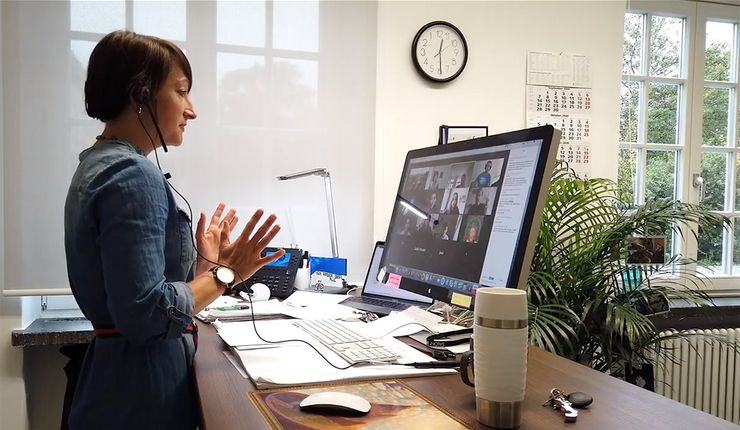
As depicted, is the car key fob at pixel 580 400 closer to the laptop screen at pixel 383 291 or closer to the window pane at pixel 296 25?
the laptop screen at pixel 383 291

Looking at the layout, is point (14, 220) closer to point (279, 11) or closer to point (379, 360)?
point (279, 11)

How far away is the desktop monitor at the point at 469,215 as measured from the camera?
978 millimetres

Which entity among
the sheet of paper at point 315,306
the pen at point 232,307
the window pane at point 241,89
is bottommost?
the sheet of paper at point 315,306

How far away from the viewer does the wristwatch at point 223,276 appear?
1.07 m

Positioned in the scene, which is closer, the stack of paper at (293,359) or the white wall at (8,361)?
the stack of paper at (293,359)

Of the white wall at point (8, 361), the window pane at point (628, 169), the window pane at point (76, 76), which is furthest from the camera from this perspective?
the window pane at point (628, 169)

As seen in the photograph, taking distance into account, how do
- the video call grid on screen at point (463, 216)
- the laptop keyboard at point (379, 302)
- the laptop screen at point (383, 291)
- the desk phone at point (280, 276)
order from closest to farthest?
the video call grid on screen at point (463, 216), the laptop keyboard at point (379, 302), the laptop screen at point (383, 291), the desk phone at point (280, 276)

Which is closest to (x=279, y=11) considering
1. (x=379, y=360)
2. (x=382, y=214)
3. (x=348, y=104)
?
(x=348, y=104)

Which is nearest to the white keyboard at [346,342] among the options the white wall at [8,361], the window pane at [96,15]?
the white wall at [8,361]

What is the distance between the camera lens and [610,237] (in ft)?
7.77

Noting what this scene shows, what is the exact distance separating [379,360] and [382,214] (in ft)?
5.31

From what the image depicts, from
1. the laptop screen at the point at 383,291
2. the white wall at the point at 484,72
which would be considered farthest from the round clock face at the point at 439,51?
the laptop screen at the point at 383,291

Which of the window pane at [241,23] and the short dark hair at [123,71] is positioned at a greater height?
the window pane at [241,23]

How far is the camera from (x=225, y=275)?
107 centimetres
